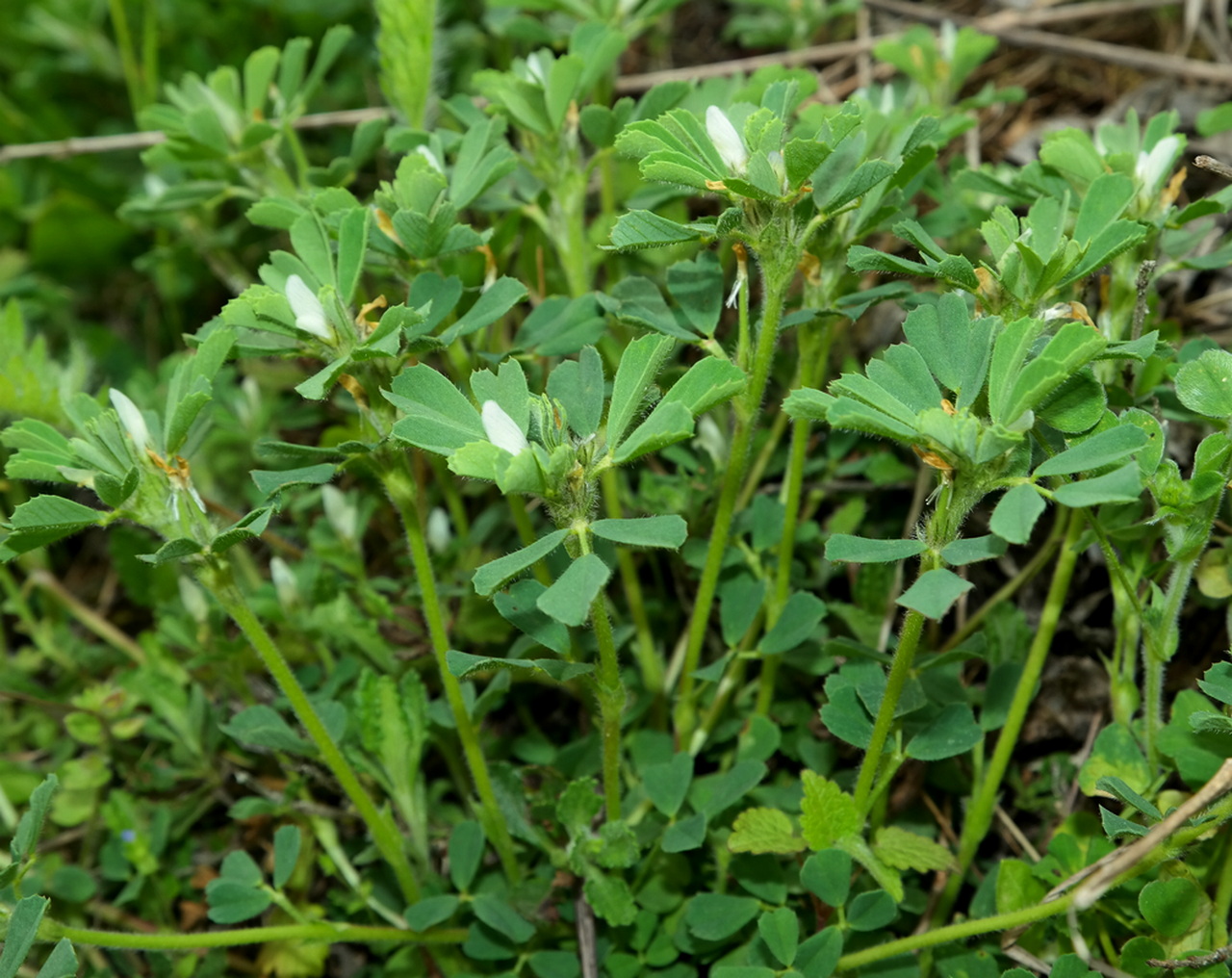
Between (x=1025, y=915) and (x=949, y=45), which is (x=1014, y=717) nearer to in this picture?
(x=1025, y=915)

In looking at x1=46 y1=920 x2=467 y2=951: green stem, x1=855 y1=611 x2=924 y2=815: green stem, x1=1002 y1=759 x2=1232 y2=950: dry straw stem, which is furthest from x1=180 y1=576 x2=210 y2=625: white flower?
x1=1002 y1=759 x2=1232 y2=950: dry straw stem

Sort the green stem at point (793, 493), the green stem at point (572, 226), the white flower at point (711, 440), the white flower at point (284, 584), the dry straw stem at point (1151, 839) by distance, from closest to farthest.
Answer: the dry straw stem at point (1151, 839)
the green stem at point (793, 493)
the green stem at point (572, 226)
the white flower at point (711, 440)
the white flower at point (284, 584)

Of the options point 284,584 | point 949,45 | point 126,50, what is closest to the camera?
point 284,584

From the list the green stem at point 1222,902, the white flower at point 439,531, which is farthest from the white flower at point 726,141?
the green stem at point 1222,902

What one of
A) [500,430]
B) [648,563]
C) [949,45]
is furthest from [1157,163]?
[648,563]

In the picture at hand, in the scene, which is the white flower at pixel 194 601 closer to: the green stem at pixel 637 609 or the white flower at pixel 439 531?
the white flower at pixel 439 531

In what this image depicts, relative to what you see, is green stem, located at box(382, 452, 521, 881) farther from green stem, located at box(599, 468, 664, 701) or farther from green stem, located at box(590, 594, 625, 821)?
green stem, located at box(599, 468, 664, 701)

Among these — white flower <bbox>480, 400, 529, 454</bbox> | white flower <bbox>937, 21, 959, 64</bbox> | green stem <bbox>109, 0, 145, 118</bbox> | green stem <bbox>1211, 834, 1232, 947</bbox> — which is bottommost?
green stem <bbox>1211, 834, 1232, 947</bbox>
